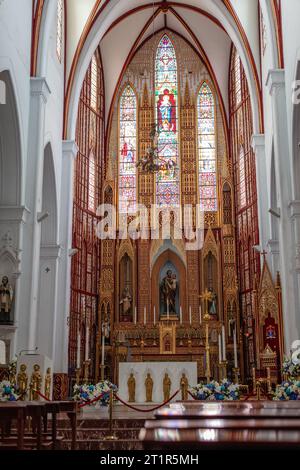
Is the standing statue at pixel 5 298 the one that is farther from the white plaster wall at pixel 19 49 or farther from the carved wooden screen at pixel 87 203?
the carved wooden screen at pixel 87 203

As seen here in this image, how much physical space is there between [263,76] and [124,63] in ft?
27.1

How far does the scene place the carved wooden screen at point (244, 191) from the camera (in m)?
21.4

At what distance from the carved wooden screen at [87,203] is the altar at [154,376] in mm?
5015

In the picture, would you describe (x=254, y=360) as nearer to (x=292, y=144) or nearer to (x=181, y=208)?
(x=181, y=208)

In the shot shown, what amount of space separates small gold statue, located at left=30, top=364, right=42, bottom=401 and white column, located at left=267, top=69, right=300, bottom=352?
19.8ft

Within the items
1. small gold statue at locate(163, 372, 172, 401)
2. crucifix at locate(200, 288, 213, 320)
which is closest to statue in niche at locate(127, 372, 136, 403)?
small gold statue at locate(163, 372, 172, 401)

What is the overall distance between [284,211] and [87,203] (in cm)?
1058

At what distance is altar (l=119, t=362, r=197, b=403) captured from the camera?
591 inches

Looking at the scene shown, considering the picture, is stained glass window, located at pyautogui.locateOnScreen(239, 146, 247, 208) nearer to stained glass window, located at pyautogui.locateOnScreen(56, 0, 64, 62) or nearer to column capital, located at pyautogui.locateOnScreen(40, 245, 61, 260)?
column capital, located at pyautogui.locateOnScreen(40, 245, 61, 260)

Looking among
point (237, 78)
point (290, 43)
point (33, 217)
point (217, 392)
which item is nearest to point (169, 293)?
point (33, 217)

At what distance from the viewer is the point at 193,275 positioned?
2317cm

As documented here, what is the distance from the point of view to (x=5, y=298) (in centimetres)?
1338

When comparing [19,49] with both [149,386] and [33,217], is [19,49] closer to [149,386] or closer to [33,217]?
[33,217]
